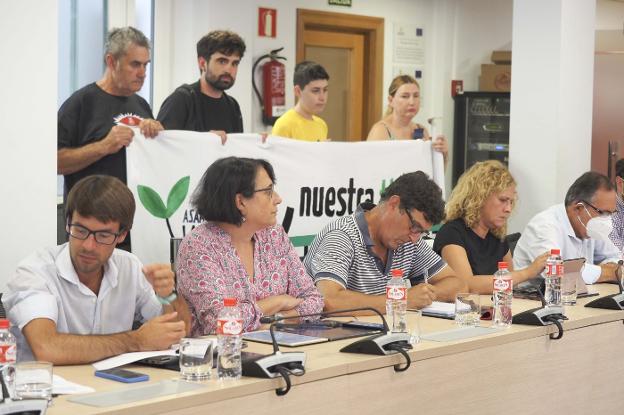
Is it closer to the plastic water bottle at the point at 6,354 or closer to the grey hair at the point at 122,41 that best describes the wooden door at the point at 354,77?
the grey hair at the point at 122,41

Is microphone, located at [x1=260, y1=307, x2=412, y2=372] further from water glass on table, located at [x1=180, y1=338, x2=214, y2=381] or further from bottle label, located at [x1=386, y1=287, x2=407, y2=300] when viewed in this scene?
water glass on table, located at [x1=180, y1=338, x2=214, y2=381]

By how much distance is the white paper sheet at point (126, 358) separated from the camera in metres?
2.56

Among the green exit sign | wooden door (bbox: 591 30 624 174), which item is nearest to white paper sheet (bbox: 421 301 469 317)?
wooden door (bbox: 591 30 624 174)

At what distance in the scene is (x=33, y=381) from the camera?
2.21 meters

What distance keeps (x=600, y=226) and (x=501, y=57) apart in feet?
14.6

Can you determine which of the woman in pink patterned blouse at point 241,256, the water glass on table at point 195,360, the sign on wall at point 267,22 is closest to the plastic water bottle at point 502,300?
the woman in pink patterned blouse at point 241,256

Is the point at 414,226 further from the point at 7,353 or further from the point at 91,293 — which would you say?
the point at 7,353

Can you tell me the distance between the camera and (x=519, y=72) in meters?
5.93

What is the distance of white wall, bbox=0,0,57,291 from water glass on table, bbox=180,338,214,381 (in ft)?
4.30

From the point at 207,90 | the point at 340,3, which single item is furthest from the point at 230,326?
the point at 340,3

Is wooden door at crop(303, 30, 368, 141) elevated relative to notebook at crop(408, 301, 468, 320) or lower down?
elevated

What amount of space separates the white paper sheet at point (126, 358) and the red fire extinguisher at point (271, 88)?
4731mm

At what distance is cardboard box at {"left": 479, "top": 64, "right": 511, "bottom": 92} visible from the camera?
8.82m

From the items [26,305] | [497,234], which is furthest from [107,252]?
[497,234]
